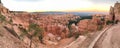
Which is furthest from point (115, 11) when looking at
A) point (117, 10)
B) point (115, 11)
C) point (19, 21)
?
point (19, 21)

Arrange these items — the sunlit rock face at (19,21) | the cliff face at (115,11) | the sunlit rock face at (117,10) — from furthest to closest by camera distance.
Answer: the cliff face at (115,11) < the sunlit rock face at (117,10) < the sunlit rock face at (19,21)

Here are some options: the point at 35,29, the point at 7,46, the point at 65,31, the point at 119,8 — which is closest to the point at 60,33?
the point at 65,31

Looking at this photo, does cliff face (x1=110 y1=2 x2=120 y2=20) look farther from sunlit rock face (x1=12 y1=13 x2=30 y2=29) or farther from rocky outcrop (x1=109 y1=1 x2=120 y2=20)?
sunlit rock face (x1=12 y1=13 x2=30 y2=29)

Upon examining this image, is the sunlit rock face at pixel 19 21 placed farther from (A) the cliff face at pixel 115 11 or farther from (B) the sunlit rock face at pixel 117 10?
(B) the sunlit rock face at pixel 117 10

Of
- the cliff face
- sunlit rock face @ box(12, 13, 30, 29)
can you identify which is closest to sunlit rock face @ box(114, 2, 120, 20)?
the cliff face

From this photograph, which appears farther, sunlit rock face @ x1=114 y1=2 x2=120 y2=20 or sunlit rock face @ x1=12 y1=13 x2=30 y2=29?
sunlit rock face @ x1=114 y1=2 x2=120 y2=20

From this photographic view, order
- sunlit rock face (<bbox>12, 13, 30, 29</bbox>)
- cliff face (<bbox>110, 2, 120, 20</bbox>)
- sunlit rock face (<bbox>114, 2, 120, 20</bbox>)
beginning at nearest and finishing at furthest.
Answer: sunlit rock face (<bbox>12, 13, 30, 29</bbox>) → sunlit rock face (<bbox>114, 2, 120, 20</bbox>) → cliff face (<bbox>110, 2, 120, 20</bbox>)

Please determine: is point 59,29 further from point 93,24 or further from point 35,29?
point 35,29

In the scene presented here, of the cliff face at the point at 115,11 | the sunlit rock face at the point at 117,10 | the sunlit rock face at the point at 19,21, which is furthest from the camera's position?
the cliff face at the point at 115,11

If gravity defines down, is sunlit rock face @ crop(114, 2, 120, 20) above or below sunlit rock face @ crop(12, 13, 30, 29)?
above

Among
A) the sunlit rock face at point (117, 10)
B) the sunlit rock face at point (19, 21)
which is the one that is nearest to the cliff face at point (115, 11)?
the sunlit rock face at point (117, 10)

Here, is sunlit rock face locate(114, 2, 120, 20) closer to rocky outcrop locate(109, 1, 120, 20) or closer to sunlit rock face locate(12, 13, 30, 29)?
rocky outcrop locate(109, 1, 120, 20)

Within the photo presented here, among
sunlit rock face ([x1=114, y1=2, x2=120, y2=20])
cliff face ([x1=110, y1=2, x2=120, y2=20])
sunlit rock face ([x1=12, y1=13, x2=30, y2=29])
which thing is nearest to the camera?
sunlit rock face ([x1=12, y1=13, x2=30, y2=29])
